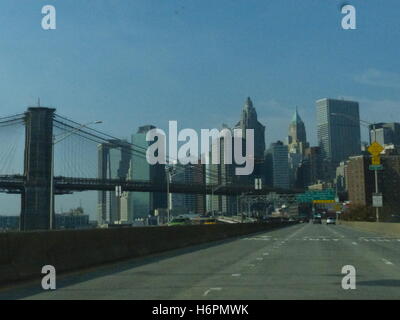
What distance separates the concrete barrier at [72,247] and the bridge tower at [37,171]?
1276 inches

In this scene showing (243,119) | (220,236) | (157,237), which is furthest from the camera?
(243,119)

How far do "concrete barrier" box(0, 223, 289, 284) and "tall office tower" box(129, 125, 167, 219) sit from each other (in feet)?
176

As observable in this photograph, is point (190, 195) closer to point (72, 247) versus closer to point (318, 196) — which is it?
point (318, 196)

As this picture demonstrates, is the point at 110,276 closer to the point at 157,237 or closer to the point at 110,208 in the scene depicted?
the point at 157,237

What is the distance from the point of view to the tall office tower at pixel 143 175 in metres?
84.6

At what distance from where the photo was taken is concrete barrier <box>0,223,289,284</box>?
49.6 ft

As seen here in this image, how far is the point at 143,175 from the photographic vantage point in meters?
89.2

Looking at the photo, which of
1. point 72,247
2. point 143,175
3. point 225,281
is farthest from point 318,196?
point 225,281

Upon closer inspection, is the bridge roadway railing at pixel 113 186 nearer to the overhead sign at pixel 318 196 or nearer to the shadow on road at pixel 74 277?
the overhead sign at pixel 318 196

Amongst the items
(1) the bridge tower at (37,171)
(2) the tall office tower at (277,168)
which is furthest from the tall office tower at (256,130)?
(1) the bridge tower at (37,171)

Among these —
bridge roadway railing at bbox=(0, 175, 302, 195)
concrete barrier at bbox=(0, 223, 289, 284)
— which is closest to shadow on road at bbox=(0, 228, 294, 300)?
concrete barrier at bbox=(0, 223, 289, 284)
